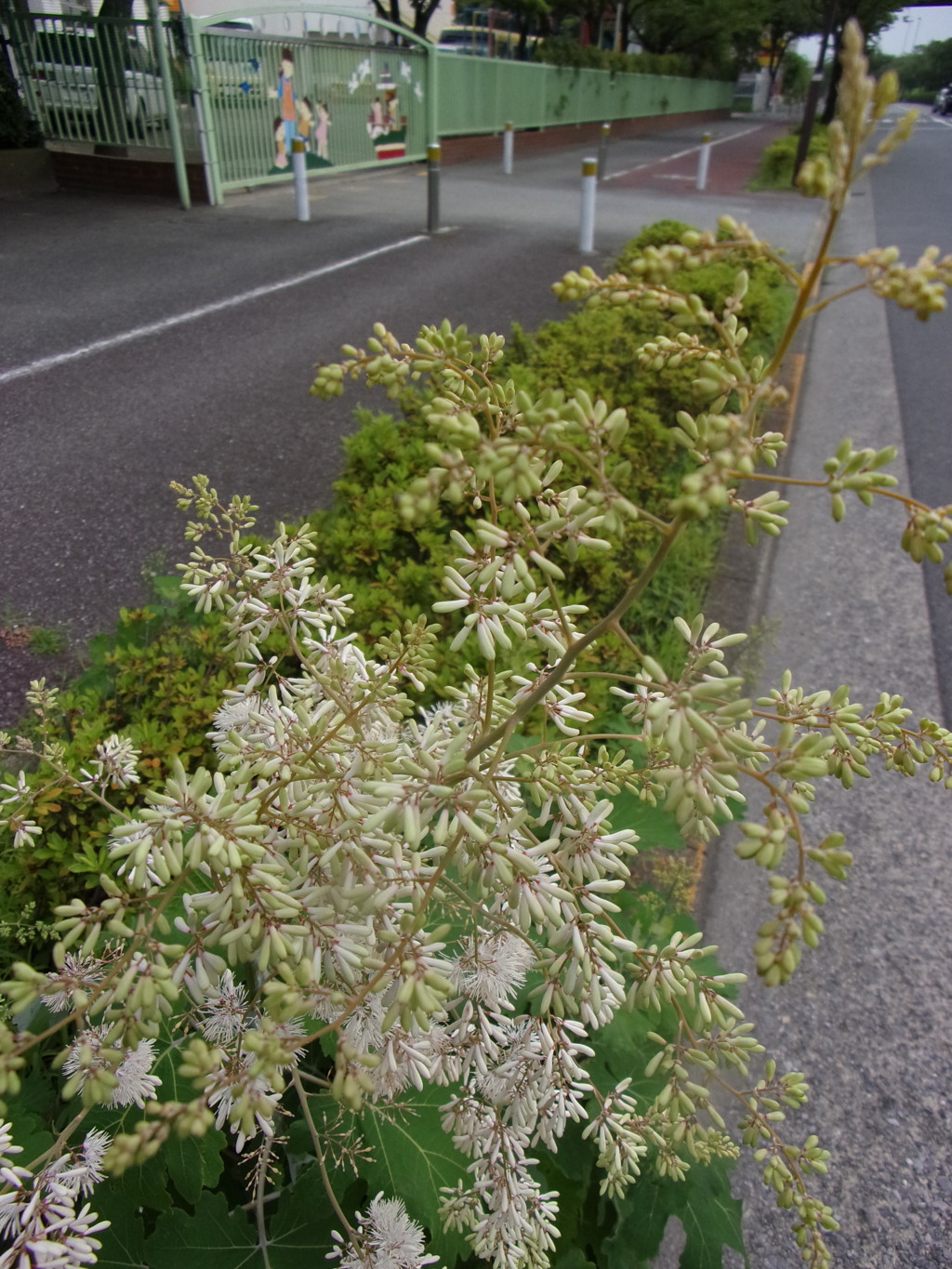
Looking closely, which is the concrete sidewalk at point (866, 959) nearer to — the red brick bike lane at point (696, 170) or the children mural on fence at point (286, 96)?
the children mural on fence at point (286, 96)

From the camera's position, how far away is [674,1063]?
3.63 feet

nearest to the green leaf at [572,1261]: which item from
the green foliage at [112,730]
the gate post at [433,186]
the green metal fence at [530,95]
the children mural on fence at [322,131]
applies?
the green foliage at [112,730]

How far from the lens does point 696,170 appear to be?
22.3 meters

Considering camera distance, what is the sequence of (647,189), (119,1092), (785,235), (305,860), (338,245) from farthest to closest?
(647,189) < (785,235) < (338,245) < (119,1092) < (305,860)

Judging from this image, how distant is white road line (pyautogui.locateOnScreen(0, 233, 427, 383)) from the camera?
644 cm

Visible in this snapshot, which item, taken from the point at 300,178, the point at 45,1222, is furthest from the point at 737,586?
the point at 300,178

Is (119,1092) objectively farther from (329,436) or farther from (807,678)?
(329,436)

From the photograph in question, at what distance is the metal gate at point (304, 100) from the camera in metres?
12.1

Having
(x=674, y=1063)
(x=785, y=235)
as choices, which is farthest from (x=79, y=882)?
(x=785, y=235)

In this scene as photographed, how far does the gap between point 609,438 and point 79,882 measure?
1.95 metres

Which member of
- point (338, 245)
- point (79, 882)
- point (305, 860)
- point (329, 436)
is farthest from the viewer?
point (338, 245)

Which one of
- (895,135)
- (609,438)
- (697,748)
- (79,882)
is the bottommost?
(79,882)

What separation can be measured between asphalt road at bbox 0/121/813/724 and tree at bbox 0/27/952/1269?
106 inches

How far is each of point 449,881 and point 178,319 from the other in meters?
7.83
